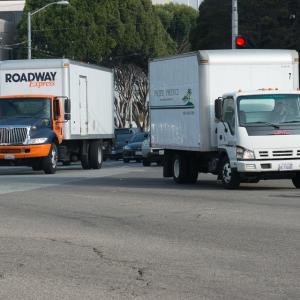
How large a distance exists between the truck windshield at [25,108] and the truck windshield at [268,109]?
10777 millimetres

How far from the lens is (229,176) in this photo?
21.8 m

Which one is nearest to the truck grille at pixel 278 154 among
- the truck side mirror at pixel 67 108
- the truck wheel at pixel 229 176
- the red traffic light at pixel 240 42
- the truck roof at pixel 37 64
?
the truck wheel at pixel 229 176

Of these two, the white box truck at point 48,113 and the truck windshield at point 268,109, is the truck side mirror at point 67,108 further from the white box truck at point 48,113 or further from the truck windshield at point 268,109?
the truck windshield at point 268,109

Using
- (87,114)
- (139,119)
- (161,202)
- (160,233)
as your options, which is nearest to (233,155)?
(161,202)

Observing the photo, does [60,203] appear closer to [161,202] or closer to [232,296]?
[161,202]

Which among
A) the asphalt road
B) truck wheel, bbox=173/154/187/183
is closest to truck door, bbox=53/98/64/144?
truck wheel, bbox=173/154/187/183

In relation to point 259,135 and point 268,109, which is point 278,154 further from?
point 268,109

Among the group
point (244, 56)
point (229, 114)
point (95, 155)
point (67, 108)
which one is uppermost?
point (244, 56)

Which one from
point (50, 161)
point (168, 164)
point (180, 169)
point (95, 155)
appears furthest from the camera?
point (95, 155)

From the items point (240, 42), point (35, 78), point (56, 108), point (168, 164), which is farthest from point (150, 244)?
point (35, 78)

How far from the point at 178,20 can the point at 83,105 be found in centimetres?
4890

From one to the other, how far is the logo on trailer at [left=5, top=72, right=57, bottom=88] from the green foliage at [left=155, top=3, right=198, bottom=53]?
49227mm

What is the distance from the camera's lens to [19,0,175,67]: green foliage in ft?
218

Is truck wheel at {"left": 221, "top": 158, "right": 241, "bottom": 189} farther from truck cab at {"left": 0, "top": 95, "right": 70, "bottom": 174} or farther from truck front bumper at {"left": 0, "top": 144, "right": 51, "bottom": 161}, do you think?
truck cab at {"left": 0, "top": 95, "right": 70, "bottom": 174}
